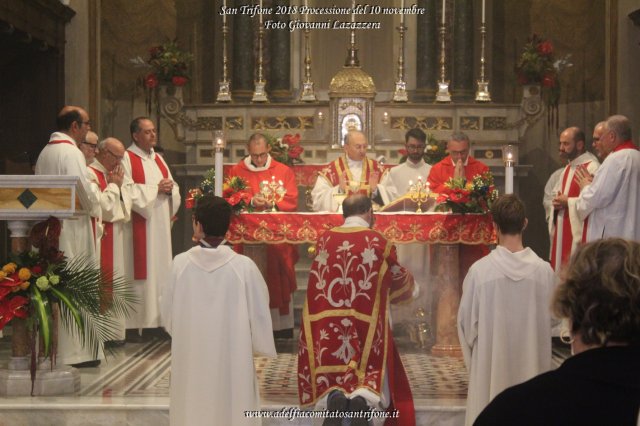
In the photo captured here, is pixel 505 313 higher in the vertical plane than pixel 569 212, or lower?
lower

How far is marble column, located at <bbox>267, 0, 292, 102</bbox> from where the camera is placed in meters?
11.7

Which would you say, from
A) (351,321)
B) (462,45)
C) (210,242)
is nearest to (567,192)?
(351,321)

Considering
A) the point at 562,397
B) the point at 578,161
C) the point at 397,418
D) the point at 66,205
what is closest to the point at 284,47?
the point at 578,161

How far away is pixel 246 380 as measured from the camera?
5.14m

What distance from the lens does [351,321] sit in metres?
5.65

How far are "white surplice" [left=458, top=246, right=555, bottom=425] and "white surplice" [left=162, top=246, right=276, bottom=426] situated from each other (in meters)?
1.05

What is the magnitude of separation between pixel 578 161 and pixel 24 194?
14.8 ft

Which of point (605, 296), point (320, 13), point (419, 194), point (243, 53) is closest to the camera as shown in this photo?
point (605, 296)

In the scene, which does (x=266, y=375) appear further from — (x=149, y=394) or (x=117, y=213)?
(x=117, y=213)

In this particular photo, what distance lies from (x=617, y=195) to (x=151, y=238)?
3.75 meters

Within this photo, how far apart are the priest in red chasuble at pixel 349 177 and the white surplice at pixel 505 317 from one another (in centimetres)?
284

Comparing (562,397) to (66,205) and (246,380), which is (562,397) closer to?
(246,380)

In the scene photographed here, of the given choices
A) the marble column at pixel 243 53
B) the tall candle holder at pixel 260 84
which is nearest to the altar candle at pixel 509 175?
the tall candle holder at pixel 260 84

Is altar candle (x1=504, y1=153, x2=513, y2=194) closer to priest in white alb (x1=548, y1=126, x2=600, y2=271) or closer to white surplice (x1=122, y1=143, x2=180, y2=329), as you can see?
priest in white alb (x1=548, y1=126, x2=600, y2=271)
